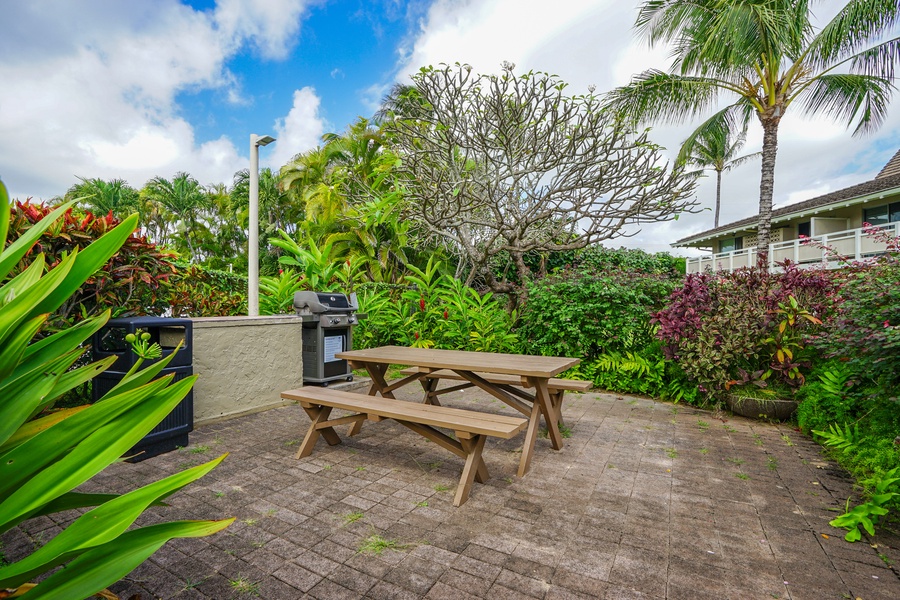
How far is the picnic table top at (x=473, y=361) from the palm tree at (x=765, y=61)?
309 inches

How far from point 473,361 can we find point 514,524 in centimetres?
155

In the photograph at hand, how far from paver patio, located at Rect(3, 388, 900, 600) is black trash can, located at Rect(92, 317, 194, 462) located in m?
0.17

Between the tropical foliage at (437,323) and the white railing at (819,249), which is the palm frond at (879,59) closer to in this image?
the white railing at (819,249)

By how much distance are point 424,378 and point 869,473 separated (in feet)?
12.5

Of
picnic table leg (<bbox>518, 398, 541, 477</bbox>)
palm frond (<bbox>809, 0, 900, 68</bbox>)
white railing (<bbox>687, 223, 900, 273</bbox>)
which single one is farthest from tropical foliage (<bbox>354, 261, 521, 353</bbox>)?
palm frond (<bbox>809, 0, 900, 68</bbox>)

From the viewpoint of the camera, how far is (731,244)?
2186cm

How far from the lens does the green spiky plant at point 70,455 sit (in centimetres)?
97

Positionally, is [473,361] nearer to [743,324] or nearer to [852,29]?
[743,324]

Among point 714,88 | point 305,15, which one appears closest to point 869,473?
point 305,15

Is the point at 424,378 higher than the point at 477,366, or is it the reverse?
the point at 477,366

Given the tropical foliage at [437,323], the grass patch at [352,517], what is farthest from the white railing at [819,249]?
the grass patch at [352,517]

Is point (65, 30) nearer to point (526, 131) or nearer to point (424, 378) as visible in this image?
point (424, 378)

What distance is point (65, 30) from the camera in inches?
84.6

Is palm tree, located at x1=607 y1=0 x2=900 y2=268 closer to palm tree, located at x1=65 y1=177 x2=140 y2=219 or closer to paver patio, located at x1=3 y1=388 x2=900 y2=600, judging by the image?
paver patio, located at x1=3 y1=388 x2=900 y2=600
